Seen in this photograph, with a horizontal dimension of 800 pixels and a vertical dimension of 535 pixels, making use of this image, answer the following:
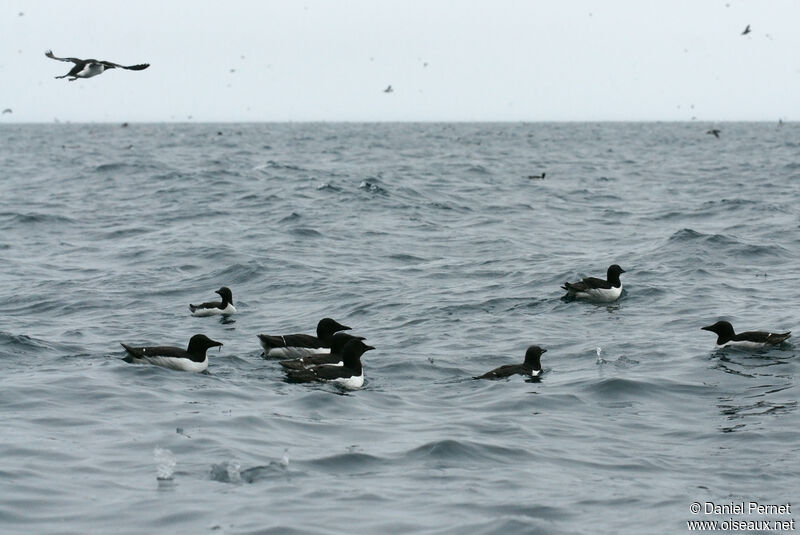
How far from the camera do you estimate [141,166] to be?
5019 centimetres

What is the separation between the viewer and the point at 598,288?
19.6m

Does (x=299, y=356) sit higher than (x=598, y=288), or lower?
lower

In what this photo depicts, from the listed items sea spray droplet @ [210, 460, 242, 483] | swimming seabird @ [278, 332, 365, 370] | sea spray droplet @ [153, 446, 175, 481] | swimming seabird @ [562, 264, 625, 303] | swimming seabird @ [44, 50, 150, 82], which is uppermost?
swimming seabird @ [44, 50, 150, 82]

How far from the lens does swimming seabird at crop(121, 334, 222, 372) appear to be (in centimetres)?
1412

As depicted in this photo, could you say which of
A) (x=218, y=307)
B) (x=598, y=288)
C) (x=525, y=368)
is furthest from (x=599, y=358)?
(x=218, y=307)

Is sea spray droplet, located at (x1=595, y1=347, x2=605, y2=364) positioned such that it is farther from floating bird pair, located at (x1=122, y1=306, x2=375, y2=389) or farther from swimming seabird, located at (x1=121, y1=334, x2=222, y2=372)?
swimming seabird, located at (x1=121, y1=334, x2=222, y2=372)

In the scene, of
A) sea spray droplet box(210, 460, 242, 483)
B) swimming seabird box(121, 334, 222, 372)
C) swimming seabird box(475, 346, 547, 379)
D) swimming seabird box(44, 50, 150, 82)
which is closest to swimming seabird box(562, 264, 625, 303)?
swimming seabird box(475, 346, 547, 379)

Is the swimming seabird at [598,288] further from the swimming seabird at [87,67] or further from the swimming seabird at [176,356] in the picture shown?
the swimming seabird at [87,67]

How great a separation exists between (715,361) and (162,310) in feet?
32.2

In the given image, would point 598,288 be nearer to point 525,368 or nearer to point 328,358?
point 525,368

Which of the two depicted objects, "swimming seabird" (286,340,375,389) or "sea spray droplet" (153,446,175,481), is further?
"swimming seabird" (286,340,375,389)

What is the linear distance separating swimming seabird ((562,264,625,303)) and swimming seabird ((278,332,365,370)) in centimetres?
612

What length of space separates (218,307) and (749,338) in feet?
29.3

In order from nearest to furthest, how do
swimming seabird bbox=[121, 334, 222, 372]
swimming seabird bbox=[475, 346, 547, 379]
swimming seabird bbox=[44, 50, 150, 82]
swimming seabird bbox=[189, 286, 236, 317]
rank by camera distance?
swimming seabird bbox=[475, 346, 547, 379], swimming seabird bbox=[121, 334, 222, 372], swimming seabird bbox=[44, 50, 150, 82], swimming seabird bbox=[189, 286, 236, 317]
